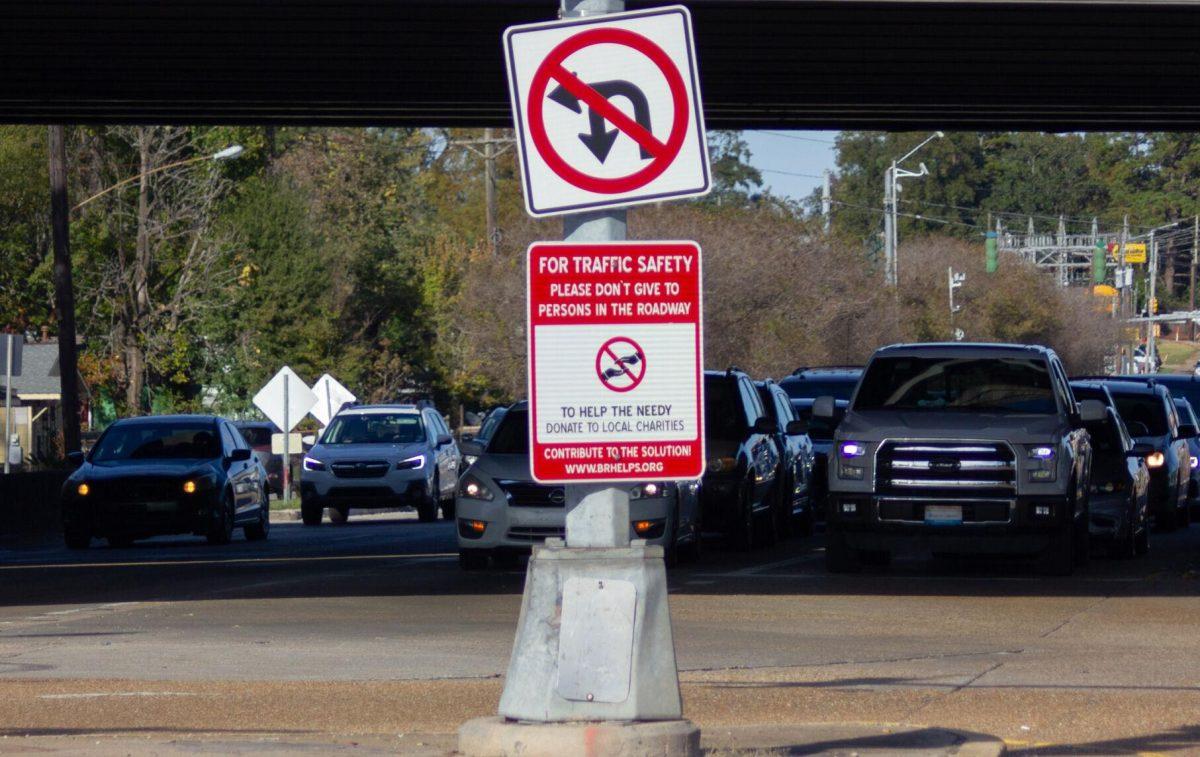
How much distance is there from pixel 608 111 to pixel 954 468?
35.7 feet

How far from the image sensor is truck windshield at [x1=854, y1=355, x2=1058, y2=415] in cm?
1827

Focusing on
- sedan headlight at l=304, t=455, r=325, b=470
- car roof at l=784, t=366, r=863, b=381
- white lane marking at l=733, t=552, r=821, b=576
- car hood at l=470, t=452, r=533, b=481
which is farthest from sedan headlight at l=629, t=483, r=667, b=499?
sedan headlight at l=304, t=455, r=325, b=470

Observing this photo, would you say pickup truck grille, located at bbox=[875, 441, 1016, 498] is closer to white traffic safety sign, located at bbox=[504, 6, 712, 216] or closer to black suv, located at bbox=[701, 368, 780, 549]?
black suv, located at bbox=[701, 368, 780, 549]

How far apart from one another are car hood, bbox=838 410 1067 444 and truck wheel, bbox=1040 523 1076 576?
88 cm

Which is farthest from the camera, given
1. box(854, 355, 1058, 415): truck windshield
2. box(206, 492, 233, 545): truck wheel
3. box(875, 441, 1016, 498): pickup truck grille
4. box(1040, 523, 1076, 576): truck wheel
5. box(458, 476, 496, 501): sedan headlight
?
box(206, 492, 233, 545): truck wheel

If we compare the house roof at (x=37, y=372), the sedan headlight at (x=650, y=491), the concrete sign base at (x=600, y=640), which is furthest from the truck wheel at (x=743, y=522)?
the house roof at (x=37, y=372)

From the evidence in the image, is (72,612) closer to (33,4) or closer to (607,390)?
(33,4)

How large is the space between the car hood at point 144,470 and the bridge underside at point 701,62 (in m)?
4.37

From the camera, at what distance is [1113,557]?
69.9 feet

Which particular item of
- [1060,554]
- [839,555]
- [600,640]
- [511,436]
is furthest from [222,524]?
[600,640]

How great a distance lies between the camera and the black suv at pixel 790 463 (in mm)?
23891

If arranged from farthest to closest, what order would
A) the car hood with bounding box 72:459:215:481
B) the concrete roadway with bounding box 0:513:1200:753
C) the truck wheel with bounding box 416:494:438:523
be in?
1. the truck wheel with bounding box 416:494:438:523
2. the car hood with bounding box 72:459:215:481
3. the concrete roadway with bounding box 0:513:1200:753

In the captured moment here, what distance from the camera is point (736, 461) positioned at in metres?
21.4

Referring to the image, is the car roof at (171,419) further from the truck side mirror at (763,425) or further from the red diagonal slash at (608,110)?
the red diagonal slash at (608,110)
